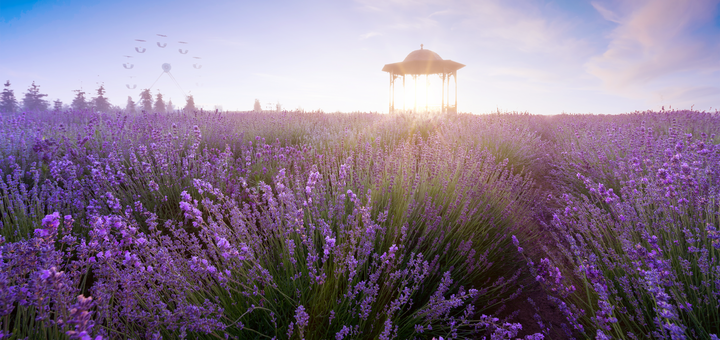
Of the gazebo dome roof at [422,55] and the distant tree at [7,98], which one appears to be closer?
the gazebo dome roof at [422,55]

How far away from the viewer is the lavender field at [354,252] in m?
1.08

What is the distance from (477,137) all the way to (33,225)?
4.98 meters

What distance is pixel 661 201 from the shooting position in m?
1.74

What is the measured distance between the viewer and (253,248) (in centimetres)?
163

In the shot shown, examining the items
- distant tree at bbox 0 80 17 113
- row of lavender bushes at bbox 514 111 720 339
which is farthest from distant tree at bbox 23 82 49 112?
row of lavender bushes at bbox 514 111 720 339

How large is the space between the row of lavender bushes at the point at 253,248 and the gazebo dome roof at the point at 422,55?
32.5 feet

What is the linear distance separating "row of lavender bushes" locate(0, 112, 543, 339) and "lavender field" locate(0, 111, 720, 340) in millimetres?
14

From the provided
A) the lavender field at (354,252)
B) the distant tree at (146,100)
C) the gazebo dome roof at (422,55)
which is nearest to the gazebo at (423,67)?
the gazebo dome roof at (422,55)

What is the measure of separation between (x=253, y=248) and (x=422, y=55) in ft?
41.0

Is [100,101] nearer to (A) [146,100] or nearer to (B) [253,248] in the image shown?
(A) [146,100]

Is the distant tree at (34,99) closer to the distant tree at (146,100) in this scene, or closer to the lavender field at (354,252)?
the distant tree at (146,100)

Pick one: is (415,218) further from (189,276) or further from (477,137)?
(477,137)

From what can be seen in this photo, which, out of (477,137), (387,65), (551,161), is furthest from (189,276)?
(387,65)

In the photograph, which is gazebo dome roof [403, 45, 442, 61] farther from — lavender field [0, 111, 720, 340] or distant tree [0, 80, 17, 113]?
distant tree [0, 80, 17, 113]
